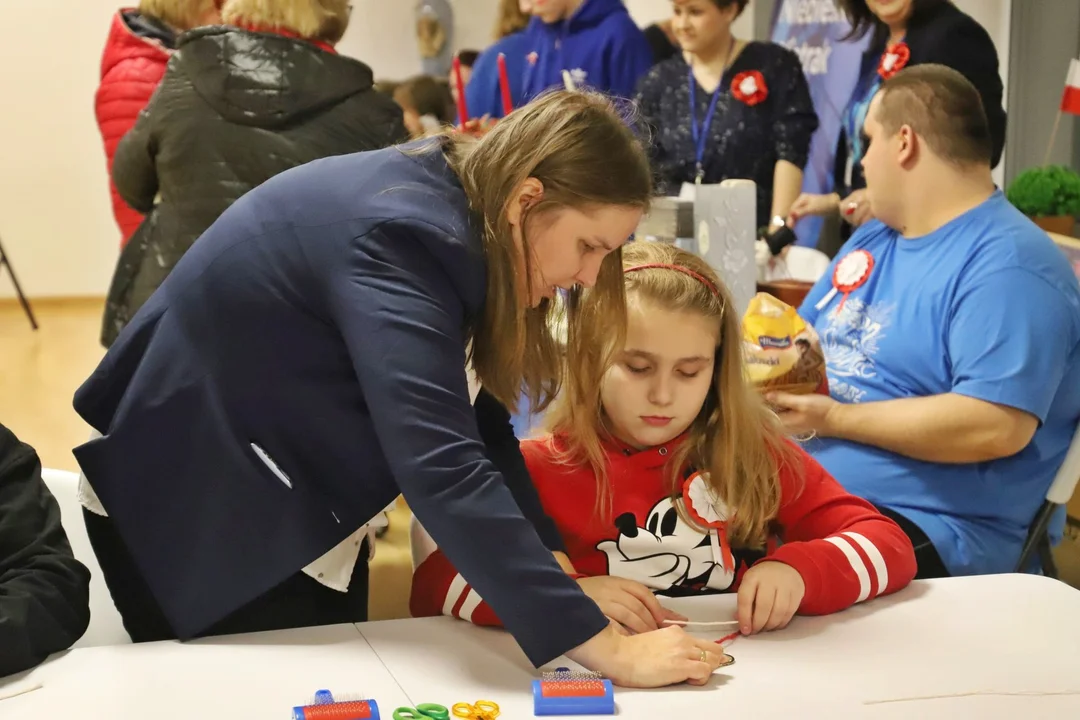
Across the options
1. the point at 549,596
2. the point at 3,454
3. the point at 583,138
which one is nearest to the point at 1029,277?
the point at 583,138

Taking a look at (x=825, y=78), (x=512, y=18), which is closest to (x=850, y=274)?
(x=825, y=78)

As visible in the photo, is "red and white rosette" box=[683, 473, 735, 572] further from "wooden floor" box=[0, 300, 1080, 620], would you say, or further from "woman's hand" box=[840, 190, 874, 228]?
"woman's hand" box=[840, 190, 874, 228]

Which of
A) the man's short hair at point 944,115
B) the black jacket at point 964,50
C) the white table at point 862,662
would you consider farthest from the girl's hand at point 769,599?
the black jacket at point 964,50

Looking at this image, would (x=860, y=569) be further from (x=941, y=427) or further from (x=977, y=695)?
(x=941, y=427)

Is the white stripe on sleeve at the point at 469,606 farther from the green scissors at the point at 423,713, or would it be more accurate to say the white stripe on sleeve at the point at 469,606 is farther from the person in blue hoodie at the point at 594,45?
the person in blue hoodie at the point at 594,45

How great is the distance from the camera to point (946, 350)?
6.56 feet

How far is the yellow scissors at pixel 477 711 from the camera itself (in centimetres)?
106

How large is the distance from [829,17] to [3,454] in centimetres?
314

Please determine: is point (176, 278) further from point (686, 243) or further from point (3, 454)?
point (686, 243)

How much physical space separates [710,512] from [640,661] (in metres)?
0.38

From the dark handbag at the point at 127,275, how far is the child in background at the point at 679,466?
1.39 meters

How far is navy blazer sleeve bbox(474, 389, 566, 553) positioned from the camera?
1375 millimetres

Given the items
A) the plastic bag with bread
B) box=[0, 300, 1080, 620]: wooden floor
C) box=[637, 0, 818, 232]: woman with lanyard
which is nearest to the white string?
the plastic bag with bread

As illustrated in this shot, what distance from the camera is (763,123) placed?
11.3ft
